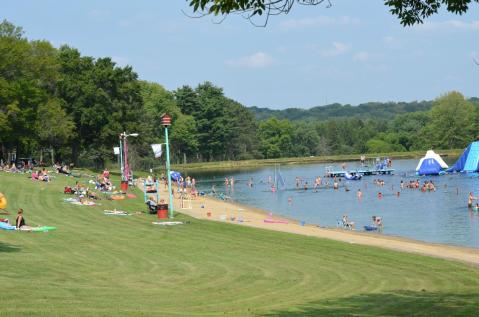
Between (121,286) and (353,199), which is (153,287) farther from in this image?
(353,199)

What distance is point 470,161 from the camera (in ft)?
301

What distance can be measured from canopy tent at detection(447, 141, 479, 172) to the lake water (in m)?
3.07

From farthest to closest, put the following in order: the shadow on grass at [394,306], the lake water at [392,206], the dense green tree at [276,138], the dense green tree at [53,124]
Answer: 1. the dense green tree at [276,138]
2. the dense green tree at [53,124]
3. the lake water at [392,206]
4. the shadow on grass at [394,306]

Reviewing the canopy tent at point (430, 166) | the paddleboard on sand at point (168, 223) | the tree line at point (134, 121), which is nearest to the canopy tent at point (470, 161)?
the canopy tent at point (430, 166)

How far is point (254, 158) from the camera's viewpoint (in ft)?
561

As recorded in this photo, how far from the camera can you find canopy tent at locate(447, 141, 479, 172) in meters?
90.3

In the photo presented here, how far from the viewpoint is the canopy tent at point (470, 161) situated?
90.3m

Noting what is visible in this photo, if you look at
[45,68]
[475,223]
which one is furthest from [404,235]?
[45,68]

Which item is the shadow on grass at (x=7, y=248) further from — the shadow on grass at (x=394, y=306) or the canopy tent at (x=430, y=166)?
the canopy tent at (x=430, y=166)

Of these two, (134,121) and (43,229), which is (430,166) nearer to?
(134,121)

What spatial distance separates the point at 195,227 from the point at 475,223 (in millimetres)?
19621

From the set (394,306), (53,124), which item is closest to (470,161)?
(53,124)

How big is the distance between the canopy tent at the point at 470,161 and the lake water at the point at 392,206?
121 inches

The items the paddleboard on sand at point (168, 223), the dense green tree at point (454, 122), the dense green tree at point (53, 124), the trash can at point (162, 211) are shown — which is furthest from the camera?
the dense green tree at point (454, 122)
